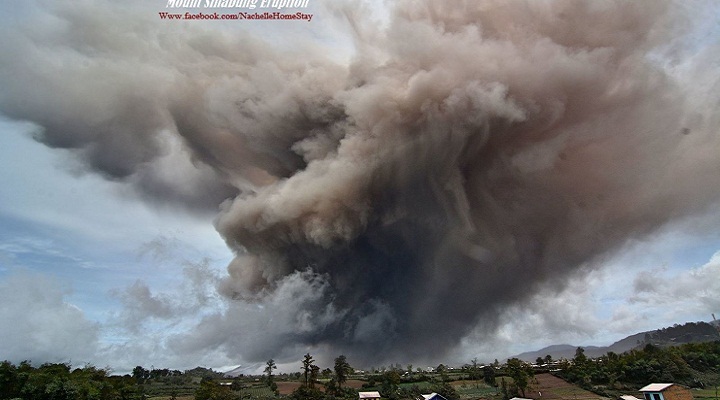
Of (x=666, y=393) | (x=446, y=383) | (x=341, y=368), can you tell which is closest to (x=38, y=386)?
(x=341, y=368)

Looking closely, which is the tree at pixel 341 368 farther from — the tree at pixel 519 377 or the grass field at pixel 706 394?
the grass field at pixel 706 394

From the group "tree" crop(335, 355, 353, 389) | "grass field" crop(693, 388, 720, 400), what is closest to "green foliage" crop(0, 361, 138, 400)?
"tree" crop(335, 355, 353, 389)

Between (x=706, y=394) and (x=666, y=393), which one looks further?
(x=706, y=394)

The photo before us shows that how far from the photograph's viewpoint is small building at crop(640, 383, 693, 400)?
39.6 meters

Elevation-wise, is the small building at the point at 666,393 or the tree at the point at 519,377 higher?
the tree at the point at 519,377

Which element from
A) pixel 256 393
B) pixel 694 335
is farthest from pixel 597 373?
pixel 694 335

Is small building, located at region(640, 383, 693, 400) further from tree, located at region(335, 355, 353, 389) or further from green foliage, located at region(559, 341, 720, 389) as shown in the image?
tree, located at region(335, 355, 353, 389)

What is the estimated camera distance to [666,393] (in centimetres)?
A: 3966

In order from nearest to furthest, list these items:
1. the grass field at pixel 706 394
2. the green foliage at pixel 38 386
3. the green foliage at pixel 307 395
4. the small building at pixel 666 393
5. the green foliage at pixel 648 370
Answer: the green foliage at pixel 38 386, the small building at pixel 666 393, the grass field at pixel 706 394, the green foliage at pixel 307 395, the green foliage at pixel 648 370

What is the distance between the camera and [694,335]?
16912 centimetres

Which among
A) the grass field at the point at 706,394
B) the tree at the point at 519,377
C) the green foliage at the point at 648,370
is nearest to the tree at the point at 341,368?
the tree at the point at 519,377

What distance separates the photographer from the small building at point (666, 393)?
39562mm

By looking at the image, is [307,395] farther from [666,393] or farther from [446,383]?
[666,393]

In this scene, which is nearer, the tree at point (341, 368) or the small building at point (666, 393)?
the small building at point (666, 393)
